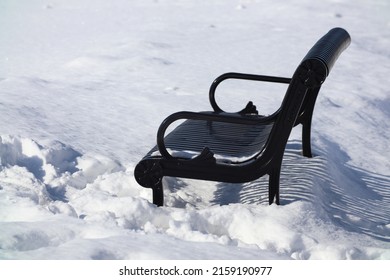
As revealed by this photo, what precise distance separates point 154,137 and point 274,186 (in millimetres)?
1900

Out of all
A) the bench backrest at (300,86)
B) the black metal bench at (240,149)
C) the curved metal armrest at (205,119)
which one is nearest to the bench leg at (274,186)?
the black metal bench at (240,149)

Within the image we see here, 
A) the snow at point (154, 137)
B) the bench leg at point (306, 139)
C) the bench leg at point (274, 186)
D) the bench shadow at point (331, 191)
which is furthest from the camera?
the bench leg at point (306, 139)

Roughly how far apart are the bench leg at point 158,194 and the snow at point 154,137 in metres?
0.10

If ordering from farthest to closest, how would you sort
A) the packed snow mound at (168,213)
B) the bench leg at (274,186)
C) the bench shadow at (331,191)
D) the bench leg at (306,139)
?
the bench leg at (306,139), the bench shadow at (331,191), the bench leg at (274,186), the packed snow mound at (168,213)

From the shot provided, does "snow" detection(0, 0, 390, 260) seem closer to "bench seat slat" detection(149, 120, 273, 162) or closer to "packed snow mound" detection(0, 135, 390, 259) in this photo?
"packed snow mound" detection(0, 135, 390, 259)

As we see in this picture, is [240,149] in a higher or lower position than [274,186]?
higher

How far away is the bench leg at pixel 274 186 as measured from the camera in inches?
174

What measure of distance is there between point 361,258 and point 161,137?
1257 millimetres

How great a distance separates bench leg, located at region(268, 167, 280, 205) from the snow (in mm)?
82

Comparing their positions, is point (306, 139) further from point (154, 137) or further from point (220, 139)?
point (154, 137)

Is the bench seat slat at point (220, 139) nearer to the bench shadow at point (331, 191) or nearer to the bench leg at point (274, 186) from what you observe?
the bench leg at point (274, 186)

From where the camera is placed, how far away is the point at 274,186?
14.6ft

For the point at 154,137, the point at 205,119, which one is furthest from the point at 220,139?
the point at 154,137

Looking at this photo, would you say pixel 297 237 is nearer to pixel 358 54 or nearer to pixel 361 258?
pixel 361 258
